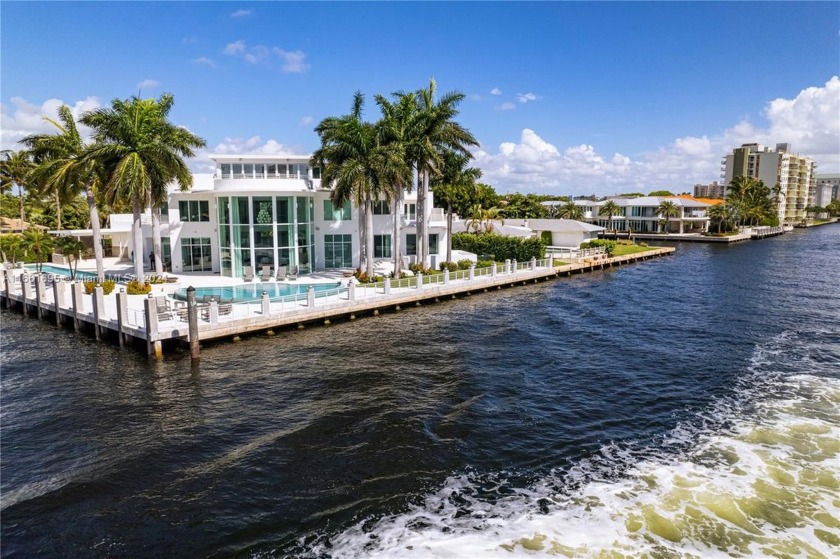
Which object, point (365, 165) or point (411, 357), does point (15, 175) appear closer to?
point (365, 165)

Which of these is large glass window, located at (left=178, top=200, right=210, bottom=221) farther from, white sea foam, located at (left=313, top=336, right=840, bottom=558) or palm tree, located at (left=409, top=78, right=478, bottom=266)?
white sea foam, located at (left=313, top=336, right=840, bottom=558)

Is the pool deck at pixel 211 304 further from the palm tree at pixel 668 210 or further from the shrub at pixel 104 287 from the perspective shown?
the palm tree at pixel 668 210

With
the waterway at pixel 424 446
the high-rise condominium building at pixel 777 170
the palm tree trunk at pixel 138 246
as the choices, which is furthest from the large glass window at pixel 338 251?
the high-rise condominium building at pixel 777 170

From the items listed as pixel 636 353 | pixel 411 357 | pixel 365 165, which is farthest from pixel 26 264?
pixel 636 353

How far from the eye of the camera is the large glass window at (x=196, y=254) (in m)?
40.4

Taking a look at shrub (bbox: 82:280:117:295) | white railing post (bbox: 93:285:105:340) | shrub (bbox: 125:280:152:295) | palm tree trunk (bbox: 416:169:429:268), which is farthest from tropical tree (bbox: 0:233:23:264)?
palm tree trunk (bbox: 416:169:429:268)

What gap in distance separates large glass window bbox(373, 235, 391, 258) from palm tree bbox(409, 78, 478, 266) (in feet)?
14.8

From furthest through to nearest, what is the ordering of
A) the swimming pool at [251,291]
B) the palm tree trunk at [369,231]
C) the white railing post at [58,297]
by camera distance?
the palm tree trunk at [369,231]
the swimming pool at [251,291]
the white railing post at [58,297]

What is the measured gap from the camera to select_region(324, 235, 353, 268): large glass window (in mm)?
42500

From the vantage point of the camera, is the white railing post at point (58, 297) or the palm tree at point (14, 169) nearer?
the white railing post at point (58, 297)

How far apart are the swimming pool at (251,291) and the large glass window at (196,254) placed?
880cm

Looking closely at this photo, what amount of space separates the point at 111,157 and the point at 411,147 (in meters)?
19.5

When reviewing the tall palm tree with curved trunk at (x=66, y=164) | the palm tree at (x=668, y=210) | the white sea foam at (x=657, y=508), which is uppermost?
the tall palm tree with curved trunk at (x=66, y=164)

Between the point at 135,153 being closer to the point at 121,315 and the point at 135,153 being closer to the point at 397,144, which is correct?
the point at 121,315
